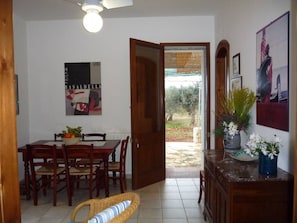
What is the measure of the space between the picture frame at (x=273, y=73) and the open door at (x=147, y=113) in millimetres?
2081

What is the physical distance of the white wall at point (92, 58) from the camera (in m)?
5.08

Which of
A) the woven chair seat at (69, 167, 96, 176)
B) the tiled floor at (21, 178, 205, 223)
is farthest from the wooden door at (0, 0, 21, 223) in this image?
the woven chair seat at (69, 167, 96, 176)

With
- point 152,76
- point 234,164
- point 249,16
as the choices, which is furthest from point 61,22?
point 234,164

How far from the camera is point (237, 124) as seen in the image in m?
2.88

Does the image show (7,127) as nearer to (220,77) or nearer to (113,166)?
(113,166)

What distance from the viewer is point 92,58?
5.14 m

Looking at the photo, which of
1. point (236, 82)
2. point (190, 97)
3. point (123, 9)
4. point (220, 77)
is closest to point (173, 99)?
point (190, 97)

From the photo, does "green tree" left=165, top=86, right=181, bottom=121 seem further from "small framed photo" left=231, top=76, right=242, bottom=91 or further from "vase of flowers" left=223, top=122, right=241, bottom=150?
"vase of flowers" left=223, top=122, right=241, bottom=150

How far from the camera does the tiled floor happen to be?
3.35 meters

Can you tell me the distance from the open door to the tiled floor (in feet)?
1.04

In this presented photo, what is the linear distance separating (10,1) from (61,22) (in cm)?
425

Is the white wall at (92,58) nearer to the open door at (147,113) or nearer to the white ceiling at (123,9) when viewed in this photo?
the white ceiling at (123,9)

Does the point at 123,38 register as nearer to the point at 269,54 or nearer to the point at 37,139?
the point at 37,139

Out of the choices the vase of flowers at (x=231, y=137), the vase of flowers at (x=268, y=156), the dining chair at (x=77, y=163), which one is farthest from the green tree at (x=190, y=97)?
the vase of flowers at (x=268, y=156)
